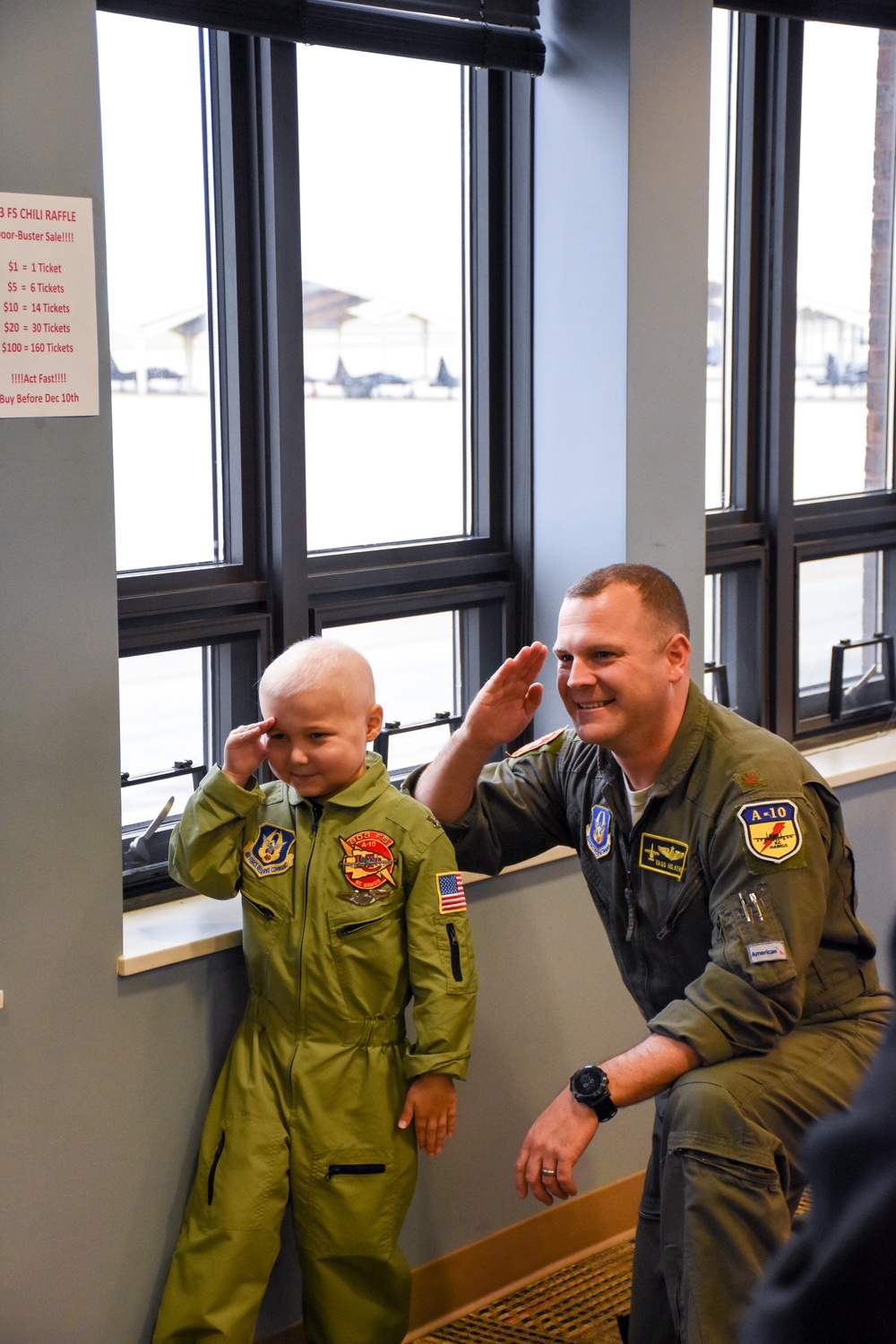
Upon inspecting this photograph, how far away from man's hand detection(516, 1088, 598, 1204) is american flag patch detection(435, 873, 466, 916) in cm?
34

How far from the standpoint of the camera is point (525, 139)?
2.68m

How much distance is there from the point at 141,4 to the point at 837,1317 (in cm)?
198

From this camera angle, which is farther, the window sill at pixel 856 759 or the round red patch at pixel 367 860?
the window sill at pixel 856 759

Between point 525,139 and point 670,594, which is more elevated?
point 525,139

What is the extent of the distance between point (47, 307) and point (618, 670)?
37.5 inches

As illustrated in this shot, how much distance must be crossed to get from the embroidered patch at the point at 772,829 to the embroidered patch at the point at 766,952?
0.39 ft

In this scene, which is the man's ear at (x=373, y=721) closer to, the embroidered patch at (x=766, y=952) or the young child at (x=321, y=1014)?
the young child at (x=321, y=1014)

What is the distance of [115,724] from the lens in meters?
2.00

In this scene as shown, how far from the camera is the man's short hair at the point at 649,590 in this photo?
2.10 m

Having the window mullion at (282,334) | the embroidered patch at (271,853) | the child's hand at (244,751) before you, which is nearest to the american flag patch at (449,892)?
the embroidered patch at (271,853)

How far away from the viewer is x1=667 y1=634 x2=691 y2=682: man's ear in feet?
6.93

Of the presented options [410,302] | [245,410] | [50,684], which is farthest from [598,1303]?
[410,302]

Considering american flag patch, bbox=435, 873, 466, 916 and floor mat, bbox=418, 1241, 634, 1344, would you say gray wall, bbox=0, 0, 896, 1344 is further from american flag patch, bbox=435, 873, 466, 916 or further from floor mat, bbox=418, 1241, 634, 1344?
american flag patch, bbox=435, 873, 466, 916

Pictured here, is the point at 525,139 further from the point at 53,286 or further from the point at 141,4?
the point at 53,286
